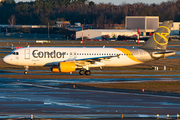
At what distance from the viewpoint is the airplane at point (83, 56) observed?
4594cm

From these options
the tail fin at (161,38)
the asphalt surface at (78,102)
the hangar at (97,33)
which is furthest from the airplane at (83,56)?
the hangar at (97,33)

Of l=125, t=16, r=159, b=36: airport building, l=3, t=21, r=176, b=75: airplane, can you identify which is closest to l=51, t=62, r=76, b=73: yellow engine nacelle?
l=3, t=21, r=176, b=75: airplane

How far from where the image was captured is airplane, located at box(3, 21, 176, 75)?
1809 inches

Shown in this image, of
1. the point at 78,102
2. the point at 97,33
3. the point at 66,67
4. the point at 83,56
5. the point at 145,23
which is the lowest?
the point at 78,102

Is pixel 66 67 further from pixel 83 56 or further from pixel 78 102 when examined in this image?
pixel 78 102

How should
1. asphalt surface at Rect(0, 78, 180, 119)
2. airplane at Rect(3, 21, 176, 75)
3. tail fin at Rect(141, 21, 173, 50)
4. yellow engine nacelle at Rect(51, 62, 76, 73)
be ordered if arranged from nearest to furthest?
asphalt surface at Rect(0, 78, 180, 119) < yellow engine nacelle at Rect(51, 62, 76, 73) < airplane at Rect(3, 21, 176, 75) < tail fin at Rect(141, 21, 173, 50)

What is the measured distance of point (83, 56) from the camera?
4703 cm

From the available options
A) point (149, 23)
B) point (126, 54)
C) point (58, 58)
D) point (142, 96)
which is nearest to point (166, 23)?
point (126, 54)

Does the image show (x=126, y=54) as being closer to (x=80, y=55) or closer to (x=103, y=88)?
(x=80, y=55)

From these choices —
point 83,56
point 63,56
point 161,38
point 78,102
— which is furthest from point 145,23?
point 78,102

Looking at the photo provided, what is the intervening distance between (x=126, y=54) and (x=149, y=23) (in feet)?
440

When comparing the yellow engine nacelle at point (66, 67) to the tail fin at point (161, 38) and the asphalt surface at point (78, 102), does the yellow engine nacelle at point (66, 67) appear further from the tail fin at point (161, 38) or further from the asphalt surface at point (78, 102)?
the tail fin at point (161, 38)

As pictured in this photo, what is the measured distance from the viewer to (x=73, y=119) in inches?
846

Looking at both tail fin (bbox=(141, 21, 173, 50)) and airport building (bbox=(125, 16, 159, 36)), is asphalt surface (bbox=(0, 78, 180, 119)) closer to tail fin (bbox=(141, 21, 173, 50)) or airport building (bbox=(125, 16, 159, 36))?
tail fin (bbox=(141, 21, 173, 50))
